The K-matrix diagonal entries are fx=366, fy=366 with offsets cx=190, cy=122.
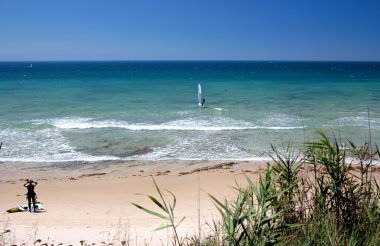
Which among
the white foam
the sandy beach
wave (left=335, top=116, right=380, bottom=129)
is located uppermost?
wave (left=335, top=116, right=380, bottom=129)

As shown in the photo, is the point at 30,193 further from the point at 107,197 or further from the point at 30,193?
the point at 107,197

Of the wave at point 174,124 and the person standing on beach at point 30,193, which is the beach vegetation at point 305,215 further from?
the wave at point 174,124

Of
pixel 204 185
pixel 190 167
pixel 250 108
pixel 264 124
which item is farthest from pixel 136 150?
pixel 250 108

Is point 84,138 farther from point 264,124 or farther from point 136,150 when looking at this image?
point 264,124

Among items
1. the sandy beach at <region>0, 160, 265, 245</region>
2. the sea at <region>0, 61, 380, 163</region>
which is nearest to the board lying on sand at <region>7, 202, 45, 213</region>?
the sandy beach at <region>0, 160, 265, 245</region>

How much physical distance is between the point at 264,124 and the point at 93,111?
15.3 meters

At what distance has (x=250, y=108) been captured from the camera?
34.1m

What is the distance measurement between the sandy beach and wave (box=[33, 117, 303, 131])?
25.2 ft

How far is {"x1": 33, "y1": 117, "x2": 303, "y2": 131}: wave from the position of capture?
2470cm

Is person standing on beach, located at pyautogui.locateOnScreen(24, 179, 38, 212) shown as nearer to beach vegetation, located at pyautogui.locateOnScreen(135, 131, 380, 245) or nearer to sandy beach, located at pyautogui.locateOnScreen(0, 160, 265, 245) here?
sandy beach, located at pyautogui.locateOnScreen(0, 160, 265, 245)

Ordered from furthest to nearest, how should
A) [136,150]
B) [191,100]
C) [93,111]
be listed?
1. [191,100]
2. [93,111]
3. [136,150]

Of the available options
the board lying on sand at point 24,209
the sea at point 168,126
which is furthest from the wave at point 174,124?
the board lying on sand at point 24,209

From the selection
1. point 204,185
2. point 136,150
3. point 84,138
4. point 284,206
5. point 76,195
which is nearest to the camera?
point 284,206

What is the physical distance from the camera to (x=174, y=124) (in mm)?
26250
